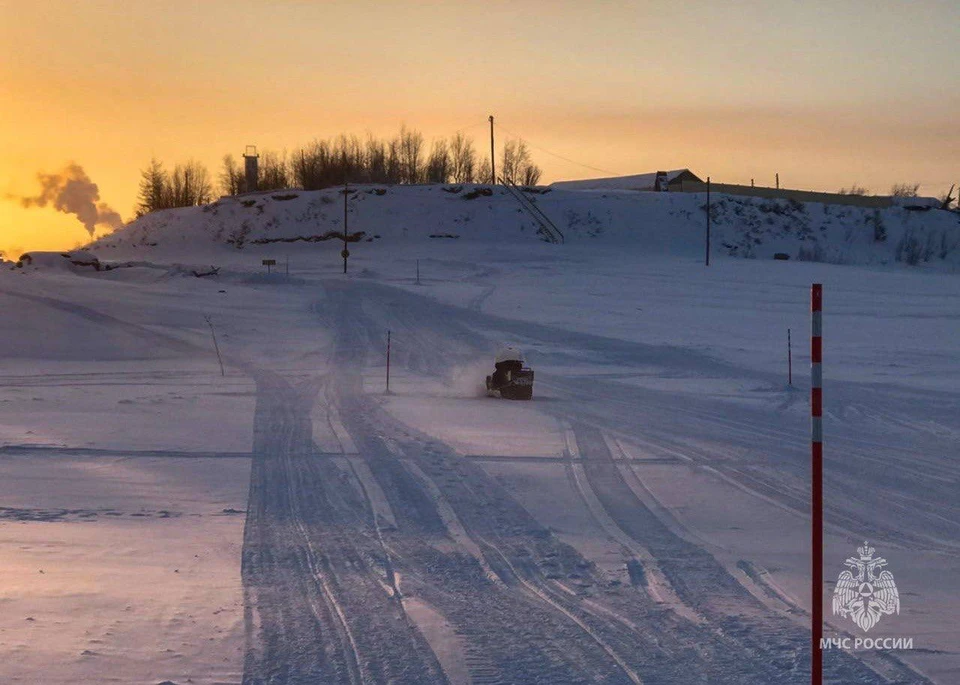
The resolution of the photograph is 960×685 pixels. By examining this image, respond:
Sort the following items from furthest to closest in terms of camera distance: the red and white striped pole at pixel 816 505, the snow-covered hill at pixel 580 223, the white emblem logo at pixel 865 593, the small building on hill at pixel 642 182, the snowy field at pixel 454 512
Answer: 1. the small building on hill at pixel 642 182
2. the snow-covered hill at pixel 580 223
3. the white emblem logo at pixel 865 593
4. the snowy field at pixel 454 512
5. the red and white striped pole at pixel 816 505

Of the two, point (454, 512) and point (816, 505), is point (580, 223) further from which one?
point (816, 505)

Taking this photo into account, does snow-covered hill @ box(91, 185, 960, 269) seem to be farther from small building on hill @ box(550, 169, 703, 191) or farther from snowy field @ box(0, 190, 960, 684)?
snowy field @ box(0, 190, 960, 684)

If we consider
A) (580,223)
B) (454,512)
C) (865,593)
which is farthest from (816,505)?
(580,223)

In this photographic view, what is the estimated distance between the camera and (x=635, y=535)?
948cm

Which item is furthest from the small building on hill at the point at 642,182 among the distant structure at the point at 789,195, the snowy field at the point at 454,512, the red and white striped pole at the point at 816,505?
the red and white striped pole at the point at 816,505

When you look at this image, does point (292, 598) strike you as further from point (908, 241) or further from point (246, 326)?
point (908, 241)

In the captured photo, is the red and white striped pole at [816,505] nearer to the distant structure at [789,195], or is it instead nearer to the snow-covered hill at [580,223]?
the snow-covered hill at [580,223]

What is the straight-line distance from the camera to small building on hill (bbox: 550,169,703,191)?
115069 mm

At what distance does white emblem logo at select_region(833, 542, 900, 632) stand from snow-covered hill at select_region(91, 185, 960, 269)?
78.9 metres

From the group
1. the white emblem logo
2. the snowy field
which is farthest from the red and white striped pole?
the white emblem logo

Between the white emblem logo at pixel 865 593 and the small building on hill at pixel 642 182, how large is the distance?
106975 mm

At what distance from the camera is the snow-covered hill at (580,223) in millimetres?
90750

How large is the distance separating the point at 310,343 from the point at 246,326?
14.3 feet

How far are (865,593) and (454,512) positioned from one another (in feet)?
12.9
